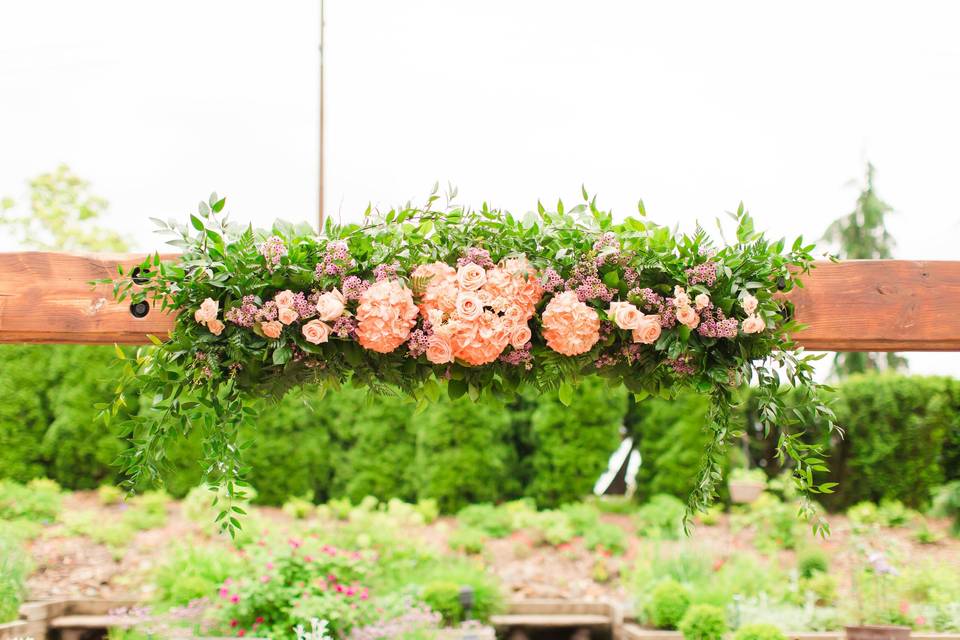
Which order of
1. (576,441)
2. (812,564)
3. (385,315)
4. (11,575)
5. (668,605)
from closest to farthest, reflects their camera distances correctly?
(385,315)
(668,605)
(11,575)
(812,564)
(576,441)

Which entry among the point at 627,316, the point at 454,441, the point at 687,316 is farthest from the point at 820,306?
the point at 454,441

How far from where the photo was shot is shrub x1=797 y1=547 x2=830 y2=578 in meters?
4.98

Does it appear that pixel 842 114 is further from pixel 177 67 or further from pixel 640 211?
pixel 640 211

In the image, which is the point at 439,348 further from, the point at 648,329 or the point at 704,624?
the point at 704,624

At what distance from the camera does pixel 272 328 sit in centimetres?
169

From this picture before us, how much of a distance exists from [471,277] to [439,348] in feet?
0.58

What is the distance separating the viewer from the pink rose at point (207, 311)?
67.3 inches

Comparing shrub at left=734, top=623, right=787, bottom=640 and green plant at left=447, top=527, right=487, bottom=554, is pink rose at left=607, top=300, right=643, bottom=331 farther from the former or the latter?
green plant at left=447, top=527, right=487, bottom=554

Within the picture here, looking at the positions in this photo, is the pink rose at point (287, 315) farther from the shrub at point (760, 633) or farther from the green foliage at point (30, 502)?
the green foliage at point (30, 502)

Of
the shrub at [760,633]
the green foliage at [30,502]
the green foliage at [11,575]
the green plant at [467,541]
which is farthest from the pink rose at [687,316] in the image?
the green foliage at [30,502]

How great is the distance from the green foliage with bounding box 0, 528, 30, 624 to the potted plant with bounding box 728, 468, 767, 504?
15.3 feet

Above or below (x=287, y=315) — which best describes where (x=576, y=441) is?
below

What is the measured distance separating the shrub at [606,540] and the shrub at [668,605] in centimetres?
109

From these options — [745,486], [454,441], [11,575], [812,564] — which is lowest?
[812,564]
